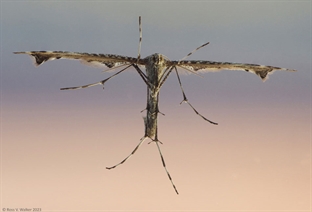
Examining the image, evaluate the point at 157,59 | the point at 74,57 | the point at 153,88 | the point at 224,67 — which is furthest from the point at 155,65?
the point at 224,67

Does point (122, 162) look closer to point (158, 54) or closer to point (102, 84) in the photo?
point (102, 84)

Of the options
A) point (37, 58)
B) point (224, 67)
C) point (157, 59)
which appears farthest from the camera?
point (224, 67)

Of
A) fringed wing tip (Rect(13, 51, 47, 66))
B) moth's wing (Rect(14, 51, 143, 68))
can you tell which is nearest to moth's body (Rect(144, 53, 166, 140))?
moth's wing (Rect(14, 51, 143, 68))

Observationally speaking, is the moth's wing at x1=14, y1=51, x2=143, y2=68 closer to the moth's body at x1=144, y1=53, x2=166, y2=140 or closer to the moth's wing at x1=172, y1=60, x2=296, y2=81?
the moth's body at x1=144, y1=53, x2=166, y2=140

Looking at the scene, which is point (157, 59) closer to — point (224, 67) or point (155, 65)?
point (155, 65)

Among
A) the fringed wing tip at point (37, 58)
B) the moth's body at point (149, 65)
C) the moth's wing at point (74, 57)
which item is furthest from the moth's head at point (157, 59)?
the fringed wing tip at point (37, 58)

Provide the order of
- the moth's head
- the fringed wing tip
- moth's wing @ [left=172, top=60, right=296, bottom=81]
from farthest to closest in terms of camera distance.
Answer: moth's wing @ [left=172, top=60, right=296, bottom=81], the moth's head, the fringed wing tip
